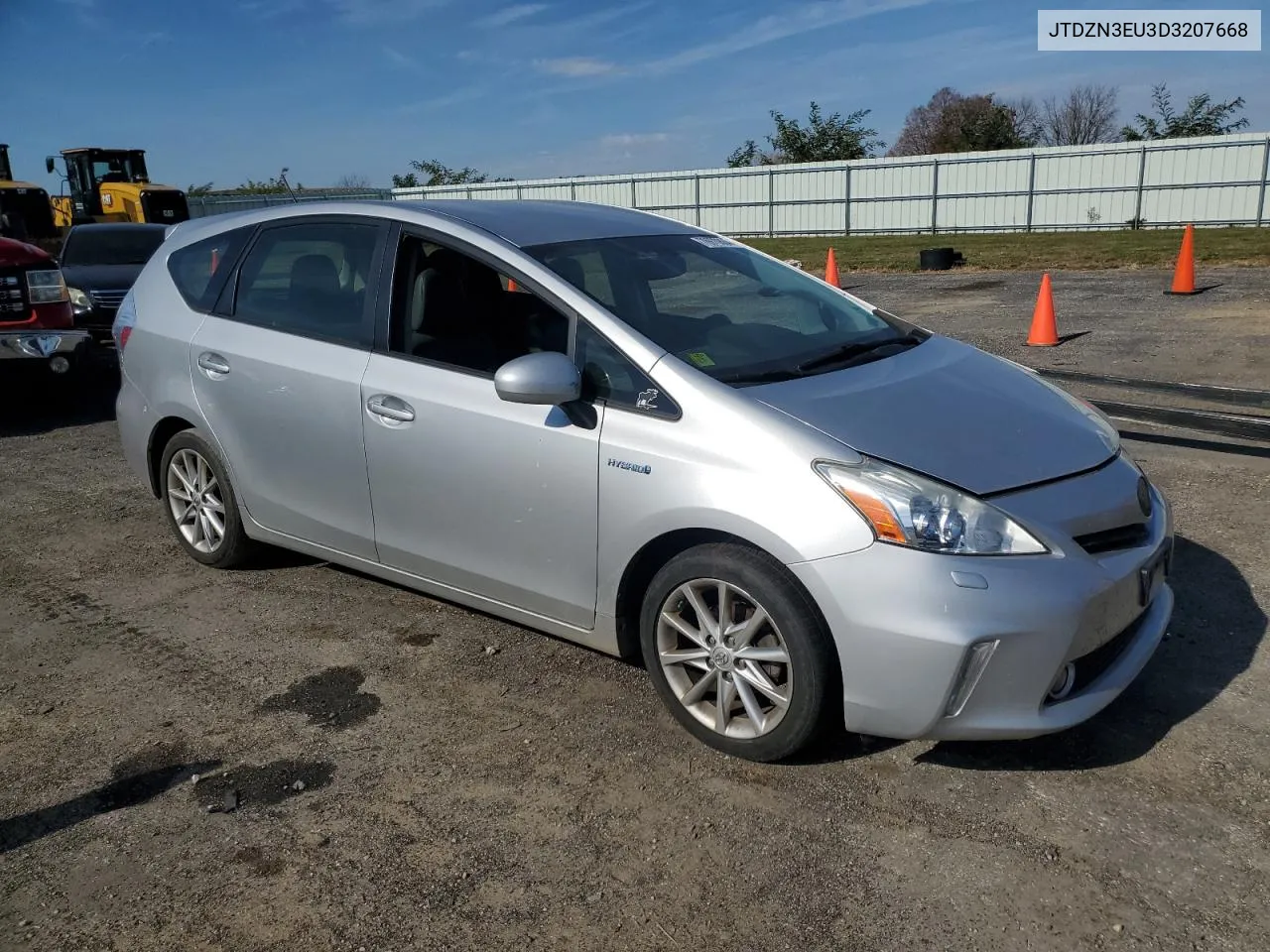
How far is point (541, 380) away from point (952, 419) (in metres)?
1.33

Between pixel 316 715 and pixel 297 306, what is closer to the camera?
pixel 316 715

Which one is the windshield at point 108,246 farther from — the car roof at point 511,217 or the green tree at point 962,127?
the green tree at point 962,127

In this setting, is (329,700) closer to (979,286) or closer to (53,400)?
(53,400)

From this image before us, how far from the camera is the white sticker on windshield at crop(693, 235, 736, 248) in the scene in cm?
478

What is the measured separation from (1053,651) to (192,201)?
51.9 meters

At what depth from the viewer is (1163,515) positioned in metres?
3.67

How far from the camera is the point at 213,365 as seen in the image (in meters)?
4.89

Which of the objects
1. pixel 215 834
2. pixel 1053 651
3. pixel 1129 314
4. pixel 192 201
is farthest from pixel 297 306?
pixel 192 201

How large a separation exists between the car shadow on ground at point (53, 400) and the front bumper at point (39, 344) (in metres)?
0.43

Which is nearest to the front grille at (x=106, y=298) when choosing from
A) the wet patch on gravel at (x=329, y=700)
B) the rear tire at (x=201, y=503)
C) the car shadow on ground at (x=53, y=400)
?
the car shadow on ground at (x=53, y=400)

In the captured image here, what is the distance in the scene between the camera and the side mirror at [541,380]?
3.55 m

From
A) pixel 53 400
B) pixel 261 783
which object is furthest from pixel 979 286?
pixel 261 783

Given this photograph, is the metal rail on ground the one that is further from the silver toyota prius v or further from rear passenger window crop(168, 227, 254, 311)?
rear passenger window crop(168, 227, 254, 311)

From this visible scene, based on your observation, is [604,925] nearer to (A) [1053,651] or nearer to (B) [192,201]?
(A) [1053,651]
